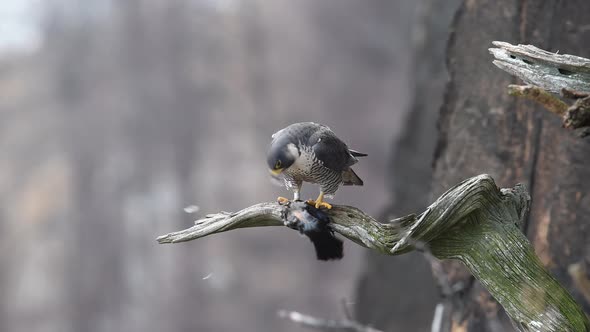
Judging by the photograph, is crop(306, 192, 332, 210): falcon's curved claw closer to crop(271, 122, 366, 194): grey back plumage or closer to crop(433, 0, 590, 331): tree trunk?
crop(271, 122, 366, 194): grey back plumage

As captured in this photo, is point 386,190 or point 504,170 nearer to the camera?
point 504,170

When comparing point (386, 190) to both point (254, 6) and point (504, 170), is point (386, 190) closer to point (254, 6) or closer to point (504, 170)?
point (254, 6)

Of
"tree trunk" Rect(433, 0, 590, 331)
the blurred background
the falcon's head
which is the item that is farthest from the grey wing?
the blurred background

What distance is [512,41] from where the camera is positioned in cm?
345

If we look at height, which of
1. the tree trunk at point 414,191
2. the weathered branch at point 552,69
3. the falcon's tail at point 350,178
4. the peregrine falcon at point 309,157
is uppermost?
the weathered branch at point 552,69

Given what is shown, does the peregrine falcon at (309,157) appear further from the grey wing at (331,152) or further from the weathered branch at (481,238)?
the weathered branch at (481,238)

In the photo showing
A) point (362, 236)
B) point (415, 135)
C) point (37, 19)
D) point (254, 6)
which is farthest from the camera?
point (254, 6)

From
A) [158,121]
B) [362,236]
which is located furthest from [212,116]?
[362,236]

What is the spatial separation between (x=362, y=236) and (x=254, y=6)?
600cm

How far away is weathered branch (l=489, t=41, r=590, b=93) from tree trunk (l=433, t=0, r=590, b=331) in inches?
60.4

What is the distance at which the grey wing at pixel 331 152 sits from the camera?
2.13 metres

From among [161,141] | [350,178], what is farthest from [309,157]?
[161,141]

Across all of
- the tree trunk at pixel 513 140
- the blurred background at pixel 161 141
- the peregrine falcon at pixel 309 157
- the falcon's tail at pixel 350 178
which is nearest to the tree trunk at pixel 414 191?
the blurred background at pixel 161 141

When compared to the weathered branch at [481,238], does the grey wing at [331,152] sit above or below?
above
